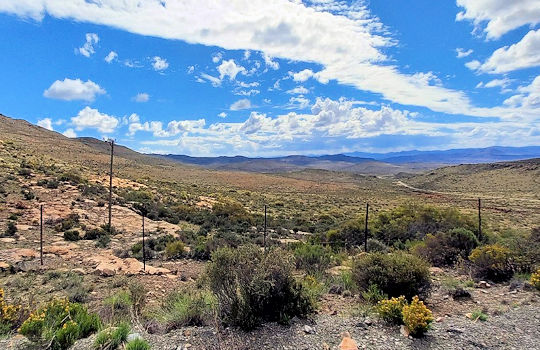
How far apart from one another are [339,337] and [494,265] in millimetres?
7115

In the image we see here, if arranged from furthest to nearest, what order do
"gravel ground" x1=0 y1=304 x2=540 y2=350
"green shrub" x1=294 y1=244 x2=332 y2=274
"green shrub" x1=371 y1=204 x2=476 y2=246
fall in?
1. "green shrub" x1=371 y1=204 x2=476 y2=246
2. "green shrub" x1=294 y1=244 x2=332 y2=274
3. "gravel ground" x1=0 y1=304 x2=540 y2=350

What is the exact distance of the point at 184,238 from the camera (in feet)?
68.6

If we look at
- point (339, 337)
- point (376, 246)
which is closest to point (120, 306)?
point (339, 337)

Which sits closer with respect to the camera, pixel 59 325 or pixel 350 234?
pixel 59 325

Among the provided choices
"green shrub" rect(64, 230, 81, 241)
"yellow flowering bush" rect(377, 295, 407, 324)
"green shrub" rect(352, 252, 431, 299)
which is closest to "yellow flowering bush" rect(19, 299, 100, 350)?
"yellow flowering bush" rect(377, 295, 407, 324)

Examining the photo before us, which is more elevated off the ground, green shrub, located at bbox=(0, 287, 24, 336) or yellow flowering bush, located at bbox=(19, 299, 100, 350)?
yellow flowering bush, located at bbox=(19, 299, 100, 350)

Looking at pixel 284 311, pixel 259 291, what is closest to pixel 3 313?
pixel 259 291

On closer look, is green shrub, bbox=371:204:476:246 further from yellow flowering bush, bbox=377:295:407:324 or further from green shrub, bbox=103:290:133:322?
green shrub, bbox=103:290:133:322

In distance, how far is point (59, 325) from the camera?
652 cm

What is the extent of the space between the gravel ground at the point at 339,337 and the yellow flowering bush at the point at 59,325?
0.62 feet

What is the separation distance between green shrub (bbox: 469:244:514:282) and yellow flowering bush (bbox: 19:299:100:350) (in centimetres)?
1094

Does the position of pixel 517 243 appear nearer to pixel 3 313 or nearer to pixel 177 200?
pixel 3 313

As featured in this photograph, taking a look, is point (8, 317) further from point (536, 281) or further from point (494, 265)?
point (494, 265)

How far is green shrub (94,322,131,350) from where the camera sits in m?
5.80
